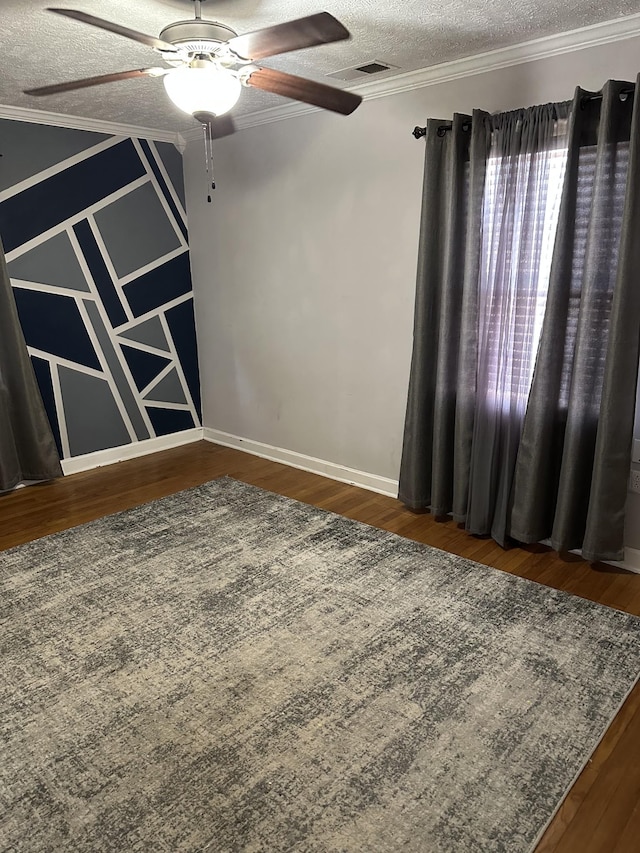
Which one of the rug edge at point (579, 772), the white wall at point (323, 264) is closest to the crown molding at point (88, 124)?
the white wall at point (323, 264)

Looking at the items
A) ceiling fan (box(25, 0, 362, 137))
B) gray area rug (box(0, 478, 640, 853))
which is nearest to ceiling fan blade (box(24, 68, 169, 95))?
ceiling fan (box(25, 0, 362, 137))

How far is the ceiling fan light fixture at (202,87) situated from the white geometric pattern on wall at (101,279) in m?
2.31

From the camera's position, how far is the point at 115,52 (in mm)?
2846

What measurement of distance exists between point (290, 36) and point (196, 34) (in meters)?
0.38

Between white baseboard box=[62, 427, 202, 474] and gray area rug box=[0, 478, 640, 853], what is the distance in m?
1.23

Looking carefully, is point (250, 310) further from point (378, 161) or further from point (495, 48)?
point (495, 48)

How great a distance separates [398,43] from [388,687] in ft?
8.85

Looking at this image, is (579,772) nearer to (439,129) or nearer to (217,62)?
(217,62)

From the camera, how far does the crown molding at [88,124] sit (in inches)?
152

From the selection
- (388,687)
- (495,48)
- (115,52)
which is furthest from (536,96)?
(388,687)

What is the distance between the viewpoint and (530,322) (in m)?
3.09

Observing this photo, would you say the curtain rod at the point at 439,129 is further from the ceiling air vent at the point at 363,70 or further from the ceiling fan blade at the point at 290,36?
the ceiling fan blade at the point at 290,36

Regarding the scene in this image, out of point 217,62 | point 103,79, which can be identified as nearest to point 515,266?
point 217,62

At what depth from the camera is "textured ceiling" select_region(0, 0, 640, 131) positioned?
7.79 feet
